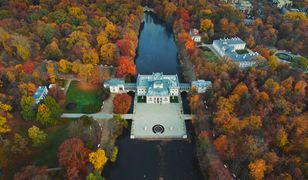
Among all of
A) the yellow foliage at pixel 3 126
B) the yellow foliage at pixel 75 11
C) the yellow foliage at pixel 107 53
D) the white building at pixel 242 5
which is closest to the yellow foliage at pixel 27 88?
the yellow foliage at pixel 3 126

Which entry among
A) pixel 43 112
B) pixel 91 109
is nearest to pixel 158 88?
pixel 91 109

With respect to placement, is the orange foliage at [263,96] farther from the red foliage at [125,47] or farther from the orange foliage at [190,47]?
the red foliage at [125,47]

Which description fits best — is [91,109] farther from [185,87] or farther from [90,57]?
[185,87]

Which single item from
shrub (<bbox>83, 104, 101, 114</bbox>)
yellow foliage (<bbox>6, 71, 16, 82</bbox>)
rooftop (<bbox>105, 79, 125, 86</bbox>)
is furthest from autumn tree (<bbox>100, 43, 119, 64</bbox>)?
yellow foliage (<bbox>6, 71, 16, 82</bbox>)

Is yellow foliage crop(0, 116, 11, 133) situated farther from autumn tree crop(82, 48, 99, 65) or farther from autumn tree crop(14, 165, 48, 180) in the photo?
autumn tree crop(82, 48, 99, 65)

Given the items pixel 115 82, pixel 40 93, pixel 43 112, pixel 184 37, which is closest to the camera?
pixel 43 112

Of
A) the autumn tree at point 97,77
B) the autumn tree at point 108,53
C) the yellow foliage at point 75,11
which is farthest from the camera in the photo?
the yellow foliage at point 75,11
